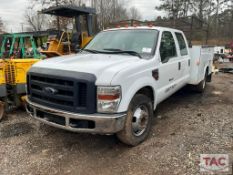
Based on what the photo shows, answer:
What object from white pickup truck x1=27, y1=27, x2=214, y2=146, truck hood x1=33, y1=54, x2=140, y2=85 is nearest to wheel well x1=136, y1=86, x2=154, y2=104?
white pickup truck x1=27, y1=27, x2=214, y2=146

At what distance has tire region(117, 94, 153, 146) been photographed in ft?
12.7

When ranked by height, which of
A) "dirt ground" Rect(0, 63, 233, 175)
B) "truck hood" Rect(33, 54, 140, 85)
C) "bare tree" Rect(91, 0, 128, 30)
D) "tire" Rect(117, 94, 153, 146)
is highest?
"bare tree" Rect(91, 0, 128, 30)

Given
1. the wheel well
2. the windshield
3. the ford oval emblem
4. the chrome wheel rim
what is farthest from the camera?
the windshield

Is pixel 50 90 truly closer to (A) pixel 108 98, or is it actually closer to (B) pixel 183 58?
(A) pixel 108 98

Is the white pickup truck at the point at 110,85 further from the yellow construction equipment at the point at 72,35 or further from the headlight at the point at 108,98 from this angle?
the yellow construction equipment at the point at 72,35

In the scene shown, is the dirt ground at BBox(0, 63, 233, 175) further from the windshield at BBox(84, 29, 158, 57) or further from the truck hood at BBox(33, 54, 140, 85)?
the windshield at BBox(84, 29, 158, 57)

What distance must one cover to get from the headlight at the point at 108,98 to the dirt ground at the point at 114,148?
2.87 ft

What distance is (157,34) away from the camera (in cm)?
490

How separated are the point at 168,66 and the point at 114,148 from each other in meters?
1.96

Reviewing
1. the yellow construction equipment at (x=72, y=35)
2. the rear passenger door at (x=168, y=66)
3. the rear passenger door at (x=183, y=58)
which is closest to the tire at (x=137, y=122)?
the rear passenger door at (x=168, y=66)

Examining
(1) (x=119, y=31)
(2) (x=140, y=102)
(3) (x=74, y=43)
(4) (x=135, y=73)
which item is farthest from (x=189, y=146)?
(3) (x=74, y=43)

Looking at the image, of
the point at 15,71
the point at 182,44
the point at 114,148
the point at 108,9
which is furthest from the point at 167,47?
the point at 108,9

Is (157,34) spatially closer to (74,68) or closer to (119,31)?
(119,31)

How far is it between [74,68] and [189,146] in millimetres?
2227
